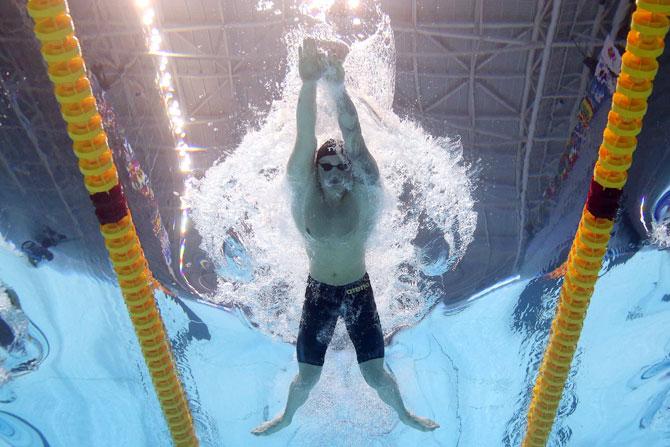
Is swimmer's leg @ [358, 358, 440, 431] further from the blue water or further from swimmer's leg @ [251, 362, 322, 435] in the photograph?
the blue water

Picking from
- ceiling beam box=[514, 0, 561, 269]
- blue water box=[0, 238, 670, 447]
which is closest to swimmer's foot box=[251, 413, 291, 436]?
blue water box=[0, 238, 670, 447]

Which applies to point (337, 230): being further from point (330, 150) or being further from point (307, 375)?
point (307, 375)

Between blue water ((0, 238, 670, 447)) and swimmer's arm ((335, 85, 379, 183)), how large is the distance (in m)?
0.95

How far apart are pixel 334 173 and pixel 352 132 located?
149 mm

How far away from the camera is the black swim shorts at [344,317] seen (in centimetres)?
210

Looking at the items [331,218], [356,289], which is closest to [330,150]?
[331,218]

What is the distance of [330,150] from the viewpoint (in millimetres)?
1766

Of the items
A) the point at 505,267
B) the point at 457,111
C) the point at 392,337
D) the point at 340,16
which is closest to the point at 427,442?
the point at 392,337

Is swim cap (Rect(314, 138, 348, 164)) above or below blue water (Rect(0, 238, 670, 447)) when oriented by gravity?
above

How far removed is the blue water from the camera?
8.07 ft

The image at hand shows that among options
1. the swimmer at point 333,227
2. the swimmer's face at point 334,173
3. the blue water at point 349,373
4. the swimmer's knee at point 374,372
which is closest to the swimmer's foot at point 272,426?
the swimmer at point 333,227

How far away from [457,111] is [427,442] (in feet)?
4.99

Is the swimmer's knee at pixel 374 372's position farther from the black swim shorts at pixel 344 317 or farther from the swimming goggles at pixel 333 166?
the swimming goggles at pixel 333 166

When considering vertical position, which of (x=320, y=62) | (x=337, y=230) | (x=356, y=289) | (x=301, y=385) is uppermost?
(x=320, y=62)
